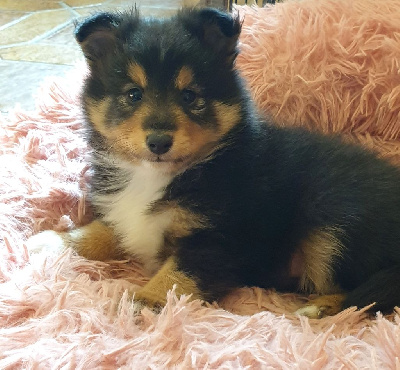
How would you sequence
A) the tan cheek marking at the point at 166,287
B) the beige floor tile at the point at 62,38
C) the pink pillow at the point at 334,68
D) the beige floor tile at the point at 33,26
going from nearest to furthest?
the tan cheek marking at the point at 166,287, the pink pillow at the point at 334,68, the beige floor tile at the point at 62,38, the beige floor tile at the point at 33,26

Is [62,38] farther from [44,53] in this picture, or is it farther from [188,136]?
[188,136]

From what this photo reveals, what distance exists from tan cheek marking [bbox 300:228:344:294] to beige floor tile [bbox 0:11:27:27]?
5506 mm

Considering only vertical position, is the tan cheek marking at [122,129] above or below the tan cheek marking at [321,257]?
above

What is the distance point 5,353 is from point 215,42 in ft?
4.66

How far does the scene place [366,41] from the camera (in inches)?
110

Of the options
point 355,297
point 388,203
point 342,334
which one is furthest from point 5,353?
point 388,203

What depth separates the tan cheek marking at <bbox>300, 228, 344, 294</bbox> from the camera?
2.03 metres

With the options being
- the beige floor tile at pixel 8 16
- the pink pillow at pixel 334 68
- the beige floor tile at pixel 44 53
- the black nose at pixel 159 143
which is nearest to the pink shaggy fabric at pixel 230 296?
the pink pillow at pixel 334 68

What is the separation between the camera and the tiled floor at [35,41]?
461 centimetres

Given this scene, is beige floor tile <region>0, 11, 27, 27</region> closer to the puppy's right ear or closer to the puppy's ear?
the puppy's right ear

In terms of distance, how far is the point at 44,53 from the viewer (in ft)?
17.7

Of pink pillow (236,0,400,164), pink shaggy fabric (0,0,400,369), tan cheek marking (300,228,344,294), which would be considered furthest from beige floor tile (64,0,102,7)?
tan cheek marking (300,228,344,294)

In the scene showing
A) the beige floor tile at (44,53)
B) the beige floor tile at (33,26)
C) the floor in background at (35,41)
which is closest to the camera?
the floor in background at (35,41)

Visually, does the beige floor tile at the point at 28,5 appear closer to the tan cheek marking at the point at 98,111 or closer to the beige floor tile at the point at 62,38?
the beige floor tile at the point at 62,38
